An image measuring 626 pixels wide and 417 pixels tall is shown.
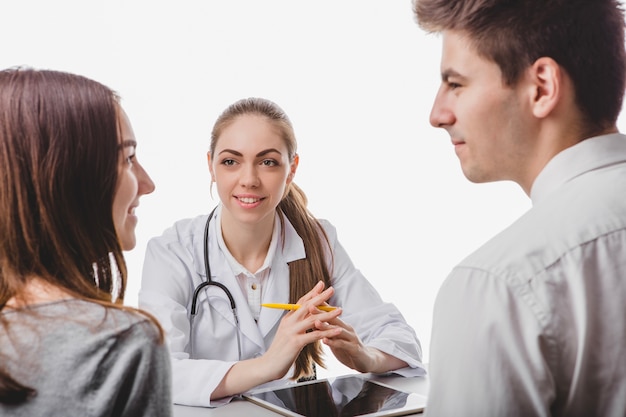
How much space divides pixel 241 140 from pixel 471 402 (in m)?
1.33

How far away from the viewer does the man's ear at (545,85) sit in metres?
1.08

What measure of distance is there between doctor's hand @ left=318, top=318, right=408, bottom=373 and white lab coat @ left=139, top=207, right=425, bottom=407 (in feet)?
0.11

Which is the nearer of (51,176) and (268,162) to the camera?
(51,176)

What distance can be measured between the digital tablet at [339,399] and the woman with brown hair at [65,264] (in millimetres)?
553

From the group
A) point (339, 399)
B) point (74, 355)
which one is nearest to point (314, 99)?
point (339, 399)

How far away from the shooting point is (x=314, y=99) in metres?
3.88

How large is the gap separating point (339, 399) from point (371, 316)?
0.53 m

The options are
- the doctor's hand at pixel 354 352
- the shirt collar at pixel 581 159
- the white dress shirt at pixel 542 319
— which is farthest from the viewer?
the doctor's hand at pixel 354 352

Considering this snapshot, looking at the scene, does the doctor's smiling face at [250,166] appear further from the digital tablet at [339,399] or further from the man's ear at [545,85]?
the man's ear at [545,85]

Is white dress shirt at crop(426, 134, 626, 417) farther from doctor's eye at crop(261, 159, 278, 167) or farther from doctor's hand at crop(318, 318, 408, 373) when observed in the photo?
doctor's eye at crop(261, 159, 278, 167)

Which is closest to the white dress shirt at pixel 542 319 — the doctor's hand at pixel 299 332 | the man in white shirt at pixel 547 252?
the man in white shirt at pixel 547 252

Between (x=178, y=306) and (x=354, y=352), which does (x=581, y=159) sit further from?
(x=178, y=306)

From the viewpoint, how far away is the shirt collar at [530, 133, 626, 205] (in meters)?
1.05

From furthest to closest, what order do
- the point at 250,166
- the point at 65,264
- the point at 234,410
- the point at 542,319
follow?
the point at 250,166 < the point at 234,410 < the point at 65,264 < the point at 542,319
